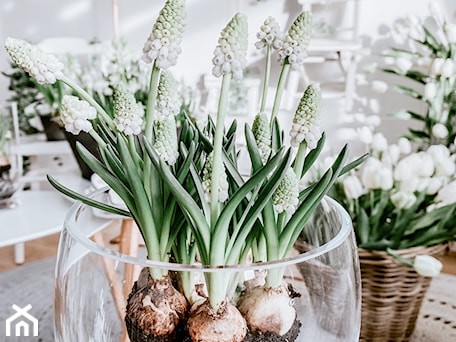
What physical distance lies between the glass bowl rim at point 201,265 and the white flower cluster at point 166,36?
123 millimetres

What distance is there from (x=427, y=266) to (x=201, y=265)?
2.14 ft

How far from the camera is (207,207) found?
427 millimetres

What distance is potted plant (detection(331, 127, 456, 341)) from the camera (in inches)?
40.2

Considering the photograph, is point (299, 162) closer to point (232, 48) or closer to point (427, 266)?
point (232, 48)

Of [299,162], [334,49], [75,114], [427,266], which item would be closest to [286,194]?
[299,162]

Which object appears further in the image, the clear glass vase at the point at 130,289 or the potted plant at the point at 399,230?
the potted plant at the point at 399,230

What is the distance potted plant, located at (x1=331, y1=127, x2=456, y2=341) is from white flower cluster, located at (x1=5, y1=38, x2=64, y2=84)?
2.35 feet

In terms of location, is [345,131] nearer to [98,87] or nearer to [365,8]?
[365,8]

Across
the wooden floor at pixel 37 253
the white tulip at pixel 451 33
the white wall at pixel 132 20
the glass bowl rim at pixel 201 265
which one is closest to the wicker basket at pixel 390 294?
the glass bowl rim at pixel 201 265

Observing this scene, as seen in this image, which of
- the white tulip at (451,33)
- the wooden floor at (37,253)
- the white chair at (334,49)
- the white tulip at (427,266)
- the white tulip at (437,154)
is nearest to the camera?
the white tulip at (427,266)

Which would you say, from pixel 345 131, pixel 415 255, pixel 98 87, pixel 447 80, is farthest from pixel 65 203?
pixel 345 131

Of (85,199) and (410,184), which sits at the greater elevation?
(85,199)

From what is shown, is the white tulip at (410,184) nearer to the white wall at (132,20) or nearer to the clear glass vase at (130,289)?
the clear glass vase at (130,289)

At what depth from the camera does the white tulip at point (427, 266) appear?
96cm
